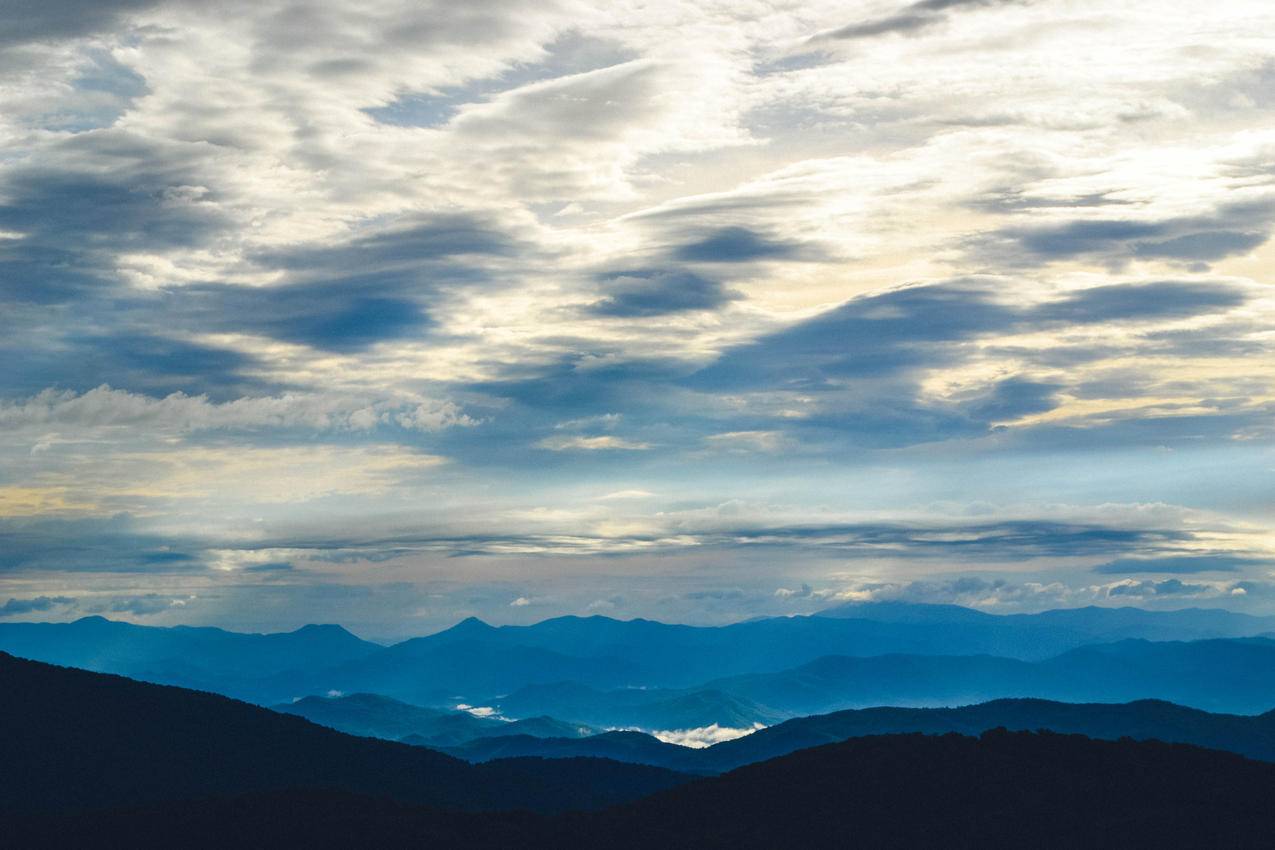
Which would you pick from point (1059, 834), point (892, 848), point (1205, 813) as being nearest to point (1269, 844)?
point (1205, 813)

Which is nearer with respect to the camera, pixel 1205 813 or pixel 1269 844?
pixel 1269 844

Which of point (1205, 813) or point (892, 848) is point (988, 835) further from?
point (1205, 813)

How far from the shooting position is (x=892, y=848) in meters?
199

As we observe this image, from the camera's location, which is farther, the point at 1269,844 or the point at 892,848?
the point at 892,848

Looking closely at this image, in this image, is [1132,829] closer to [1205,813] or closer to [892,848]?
[1205,813]

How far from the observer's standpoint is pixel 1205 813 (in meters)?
198

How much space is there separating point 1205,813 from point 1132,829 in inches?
554

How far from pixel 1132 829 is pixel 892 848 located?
118ft

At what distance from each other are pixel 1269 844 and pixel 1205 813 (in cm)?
1399

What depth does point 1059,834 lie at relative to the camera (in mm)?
195875

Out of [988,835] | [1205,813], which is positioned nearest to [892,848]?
[988,835]

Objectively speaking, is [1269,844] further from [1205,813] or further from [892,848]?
[892,848]

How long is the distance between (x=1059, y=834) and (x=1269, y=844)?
1139 inches

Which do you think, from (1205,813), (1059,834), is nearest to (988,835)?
(1059,834)
